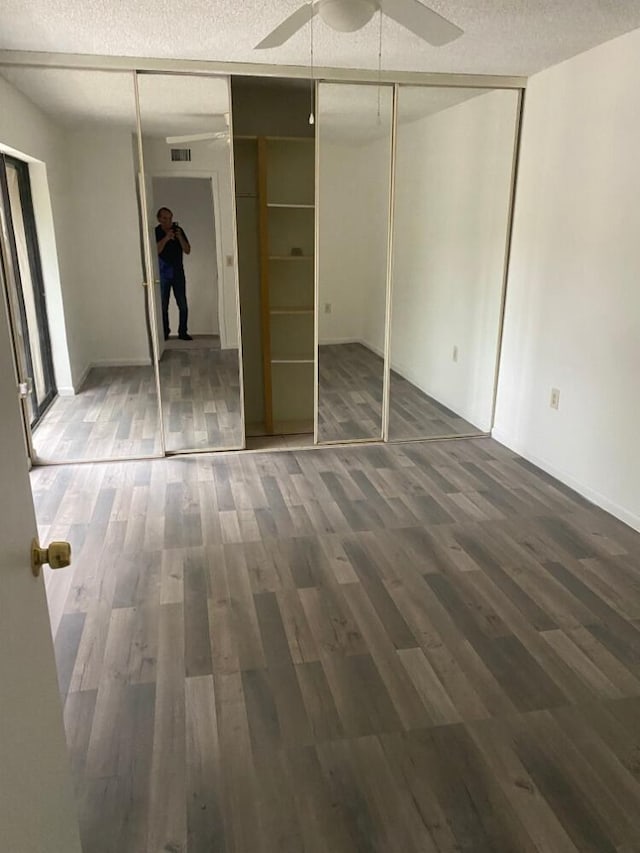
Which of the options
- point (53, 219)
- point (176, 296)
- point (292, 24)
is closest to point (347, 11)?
point (292, 24)

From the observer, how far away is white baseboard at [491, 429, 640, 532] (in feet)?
10.7

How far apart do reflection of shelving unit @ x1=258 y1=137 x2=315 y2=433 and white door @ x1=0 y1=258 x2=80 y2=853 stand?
135 inches

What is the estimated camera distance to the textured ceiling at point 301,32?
2660 mm

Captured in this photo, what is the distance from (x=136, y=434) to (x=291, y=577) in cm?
227

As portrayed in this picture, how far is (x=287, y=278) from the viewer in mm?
4453

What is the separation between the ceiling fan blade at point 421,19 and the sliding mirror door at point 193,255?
68.3 inches

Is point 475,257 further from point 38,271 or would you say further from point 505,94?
point 38,271

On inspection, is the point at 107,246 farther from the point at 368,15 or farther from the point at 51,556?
the point at 51,556

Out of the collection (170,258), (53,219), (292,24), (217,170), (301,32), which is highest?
(301,32)

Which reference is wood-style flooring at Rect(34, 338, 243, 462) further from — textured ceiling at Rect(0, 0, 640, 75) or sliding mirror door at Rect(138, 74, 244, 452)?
textured ceiling at Rect(0, 0, 640, 75)

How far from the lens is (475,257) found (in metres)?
4.47

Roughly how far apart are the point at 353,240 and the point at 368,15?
2110mm

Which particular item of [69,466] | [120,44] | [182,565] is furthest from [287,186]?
[182,565]

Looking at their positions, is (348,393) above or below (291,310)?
below
